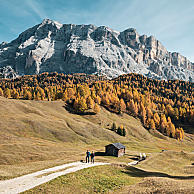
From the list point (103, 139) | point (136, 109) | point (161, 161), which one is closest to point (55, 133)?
point (103, 139)

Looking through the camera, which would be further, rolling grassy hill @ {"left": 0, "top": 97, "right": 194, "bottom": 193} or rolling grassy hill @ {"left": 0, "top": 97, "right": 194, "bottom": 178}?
rolling grassy hill @ {"left": 0, "top": 97, "right": 194, "bottom": 178}

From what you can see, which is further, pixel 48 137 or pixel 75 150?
pixel 48 137

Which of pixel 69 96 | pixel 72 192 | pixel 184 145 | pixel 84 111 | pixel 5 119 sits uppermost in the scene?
pixel 69 96

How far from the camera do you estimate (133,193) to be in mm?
18891

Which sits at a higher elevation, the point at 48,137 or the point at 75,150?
the point at 48,137

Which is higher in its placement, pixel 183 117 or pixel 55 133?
pixel 183 117

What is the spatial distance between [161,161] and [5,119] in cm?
6541

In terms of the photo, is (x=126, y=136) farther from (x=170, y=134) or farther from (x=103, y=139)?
(x=170, y=134)

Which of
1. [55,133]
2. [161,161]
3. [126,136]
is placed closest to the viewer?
[161,161]

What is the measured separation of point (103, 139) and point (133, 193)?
7075 centimetres

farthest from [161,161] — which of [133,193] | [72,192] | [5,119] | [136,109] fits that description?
[136,109]

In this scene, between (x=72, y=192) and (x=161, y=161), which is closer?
(x=72, y=192)

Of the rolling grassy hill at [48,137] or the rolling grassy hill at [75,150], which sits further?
the rolling grassy hill at [48,137]

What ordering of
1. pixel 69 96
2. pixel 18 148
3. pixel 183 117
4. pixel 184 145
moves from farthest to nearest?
1. pixel 183 117
2. pixel 69 96
3. pixel 184 145
4. pixel 18 148
